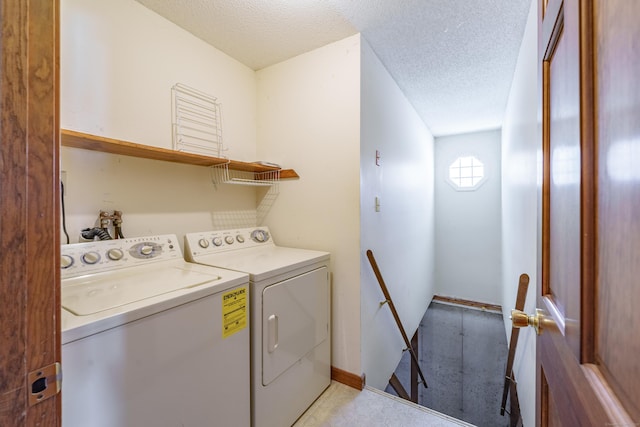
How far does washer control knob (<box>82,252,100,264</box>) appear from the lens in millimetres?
1239

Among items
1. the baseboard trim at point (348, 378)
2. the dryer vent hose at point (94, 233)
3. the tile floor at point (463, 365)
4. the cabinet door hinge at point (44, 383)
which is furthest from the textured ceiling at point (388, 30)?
the tile floor at point (463, 365)

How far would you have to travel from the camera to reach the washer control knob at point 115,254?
1.32 metres

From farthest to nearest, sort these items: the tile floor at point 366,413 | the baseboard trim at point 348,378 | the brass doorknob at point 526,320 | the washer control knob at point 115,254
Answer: the baseboard trim at point 348,378 < the tile floor at point 366,413 < the washer control knob at point 115,254 < the brass doorknob at point 526,320

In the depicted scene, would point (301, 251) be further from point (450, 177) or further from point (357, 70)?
point (450, 177)

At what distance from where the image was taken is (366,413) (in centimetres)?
164

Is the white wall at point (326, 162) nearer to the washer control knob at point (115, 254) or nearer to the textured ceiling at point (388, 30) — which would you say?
the textured ceiling at point (388, 30)

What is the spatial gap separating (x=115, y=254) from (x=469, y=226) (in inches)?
179

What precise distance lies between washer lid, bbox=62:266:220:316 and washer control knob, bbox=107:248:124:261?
0.25 ft

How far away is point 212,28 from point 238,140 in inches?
29.8

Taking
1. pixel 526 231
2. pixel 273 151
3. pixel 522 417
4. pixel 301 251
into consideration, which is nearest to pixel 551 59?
pixel 526 231

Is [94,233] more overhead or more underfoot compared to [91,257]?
more overhead

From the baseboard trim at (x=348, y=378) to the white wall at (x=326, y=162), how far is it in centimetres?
4

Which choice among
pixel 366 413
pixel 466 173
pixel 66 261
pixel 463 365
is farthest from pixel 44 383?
pixel 466 173

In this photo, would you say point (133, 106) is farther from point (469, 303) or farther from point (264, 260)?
point (469, 303)
